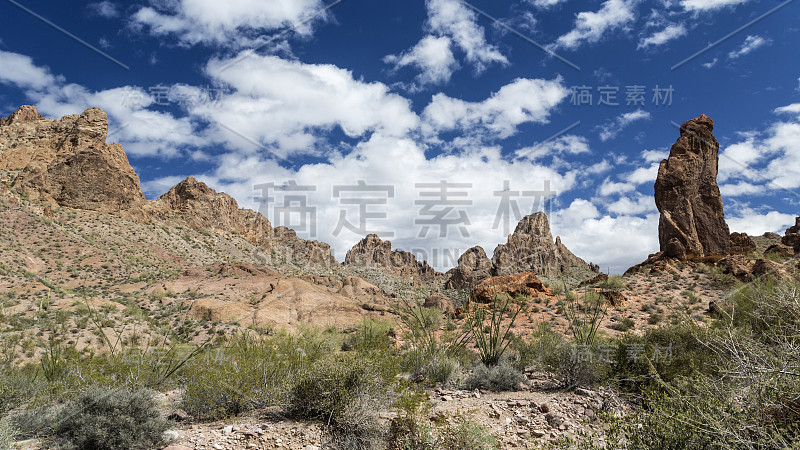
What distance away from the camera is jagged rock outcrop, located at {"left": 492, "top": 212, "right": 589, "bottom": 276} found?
59219 mm

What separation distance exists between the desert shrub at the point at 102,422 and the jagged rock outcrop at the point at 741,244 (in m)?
35.3

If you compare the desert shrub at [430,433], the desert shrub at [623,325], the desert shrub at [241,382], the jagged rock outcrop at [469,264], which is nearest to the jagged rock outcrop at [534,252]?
the jagged rock outcrop at [469,264]

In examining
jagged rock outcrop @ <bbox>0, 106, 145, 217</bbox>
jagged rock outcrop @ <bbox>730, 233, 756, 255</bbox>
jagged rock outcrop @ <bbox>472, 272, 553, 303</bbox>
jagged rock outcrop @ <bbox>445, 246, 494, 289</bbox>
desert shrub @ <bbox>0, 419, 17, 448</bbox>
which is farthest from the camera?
jagged rock outcrop @ <bbox>445, 246, 494, 289</bbox>

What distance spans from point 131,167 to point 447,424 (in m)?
69.5

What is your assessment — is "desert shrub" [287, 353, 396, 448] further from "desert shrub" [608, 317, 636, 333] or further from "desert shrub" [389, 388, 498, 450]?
"desert shrub" [608, 317, 636, 333]

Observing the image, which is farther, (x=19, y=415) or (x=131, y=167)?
(x=131, y=167)

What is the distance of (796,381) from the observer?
3.80 metres

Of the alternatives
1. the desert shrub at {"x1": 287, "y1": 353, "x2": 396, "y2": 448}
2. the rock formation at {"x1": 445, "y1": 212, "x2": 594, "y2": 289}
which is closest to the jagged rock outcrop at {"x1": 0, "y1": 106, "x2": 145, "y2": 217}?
the rock formation at {"x1": 445, "y1": 212, "x2": 594, "y2": 289}

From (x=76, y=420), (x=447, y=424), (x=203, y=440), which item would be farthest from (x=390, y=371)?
(x=76, y=420)

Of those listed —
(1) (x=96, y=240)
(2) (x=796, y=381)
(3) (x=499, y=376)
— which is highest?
(1) (x=96, y=240)

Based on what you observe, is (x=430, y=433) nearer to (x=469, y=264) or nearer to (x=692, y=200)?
(x=692, y=200)

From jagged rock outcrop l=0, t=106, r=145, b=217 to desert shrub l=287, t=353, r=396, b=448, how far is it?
5674 centimetres

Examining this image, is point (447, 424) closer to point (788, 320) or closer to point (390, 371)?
point (390, 371)

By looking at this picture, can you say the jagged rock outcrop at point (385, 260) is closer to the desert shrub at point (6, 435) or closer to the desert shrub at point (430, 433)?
the desert shrub at point (430, 433)
